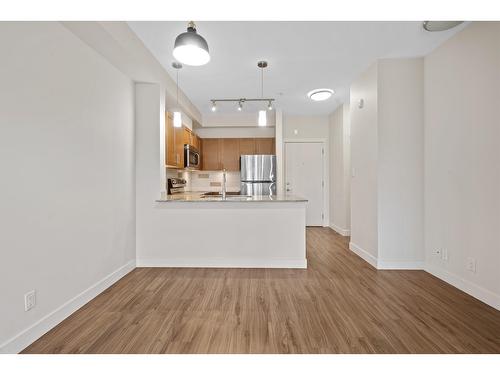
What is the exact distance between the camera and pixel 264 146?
603 centimetres

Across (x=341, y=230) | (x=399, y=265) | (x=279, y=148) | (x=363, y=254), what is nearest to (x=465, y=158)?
(x=399, y=265)

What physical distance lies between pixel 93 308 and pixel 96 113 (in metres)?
1.80

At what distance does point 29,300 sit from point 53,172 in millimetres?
911

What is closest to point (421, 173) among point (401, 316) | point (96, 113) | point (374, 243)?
point (374, 243)

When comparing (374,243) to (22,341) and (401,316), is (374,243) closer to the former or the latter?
(401,316)

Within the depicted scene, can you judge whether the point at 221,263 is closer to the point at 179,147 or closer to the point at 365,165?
the point at 179,147

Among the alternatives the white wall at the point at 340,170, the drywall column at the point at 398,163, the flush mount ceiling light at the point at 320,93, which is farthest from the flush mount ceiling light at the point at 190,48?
the white wall at the point at 340,170

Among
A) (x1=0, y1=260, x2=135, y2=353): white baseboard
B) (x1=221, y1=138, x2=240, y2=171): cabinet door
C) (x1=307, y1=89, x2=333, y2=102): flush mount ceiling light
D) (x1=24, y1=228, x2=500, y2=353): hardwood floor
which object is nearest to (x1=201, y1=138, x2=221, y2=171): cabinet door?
(x1=221, y1=138, x2=240, y2=171): cabinet door

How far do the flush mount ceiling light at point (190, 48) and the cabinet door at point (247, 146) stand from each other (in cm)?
403

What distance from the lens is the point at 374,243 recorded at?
3.34m

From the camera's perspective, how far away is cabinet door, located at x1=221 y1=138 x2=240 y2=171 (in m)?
6.02

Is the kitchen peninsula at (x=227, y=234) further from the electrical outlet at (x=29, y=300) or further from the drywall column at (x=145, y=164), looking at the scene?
the electrical outlet at (x=29, y=300)

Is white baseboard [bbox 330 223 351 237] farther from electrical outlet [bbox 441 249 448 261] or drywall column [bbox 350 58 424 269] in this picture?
electrical outlet [bbox 441 249 448 261]
